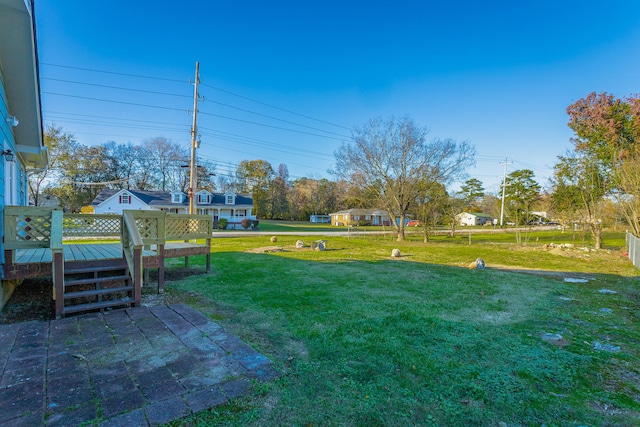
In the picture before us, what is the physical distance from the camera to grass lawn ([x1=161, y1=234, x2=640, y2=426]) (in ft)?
6.97

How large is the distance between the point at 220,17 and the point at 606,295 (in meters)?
16.2

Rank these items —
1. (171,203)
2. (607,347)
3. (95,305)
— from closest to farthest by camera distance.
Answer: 1. (607,347)
2. (95,305)
3. (171,203)

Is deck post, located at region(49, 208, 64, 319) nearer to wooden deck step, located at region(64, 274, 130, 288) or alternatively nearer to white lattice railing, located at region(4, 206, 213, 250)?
white lattice railing, located at region(4, 206, 213, 250)

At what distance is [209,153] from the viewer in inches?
1144

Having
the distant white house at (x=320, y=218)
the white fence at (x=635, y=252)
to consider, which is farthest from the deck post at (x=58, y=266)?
the distant white house at (x=320, y=218)

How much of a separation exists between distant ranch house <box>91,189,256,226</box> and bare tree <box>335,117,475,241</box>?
17.5m

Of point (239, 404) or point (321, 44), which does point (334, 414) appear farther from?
point (321, 44)

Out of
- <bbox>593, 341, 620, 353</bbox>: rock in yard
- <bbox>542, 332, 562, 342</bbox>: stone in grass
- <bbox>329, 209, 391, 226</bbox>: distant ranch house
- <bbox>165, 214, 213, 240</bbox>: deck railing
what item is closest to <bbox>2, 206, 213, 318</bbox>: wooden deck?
<bbox>165, 214, 213, 240</bbox>: deck railing

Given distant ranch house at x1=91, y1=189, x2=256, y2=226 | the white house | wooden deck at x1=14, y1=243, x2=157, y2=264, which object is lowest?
wooden deck at x1=14, y1=243, x2=157, y2=264

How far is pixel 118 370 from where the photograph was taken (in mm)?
2582

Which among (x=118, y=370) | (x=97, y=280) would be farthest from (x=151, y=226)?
(x=118, y=370)

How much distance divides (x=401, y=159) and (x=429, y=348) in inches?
599

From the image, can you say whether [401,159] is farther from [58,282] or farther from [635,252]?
[58,282]

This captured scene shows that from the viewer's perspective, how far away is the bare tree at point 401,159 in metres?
17.2
